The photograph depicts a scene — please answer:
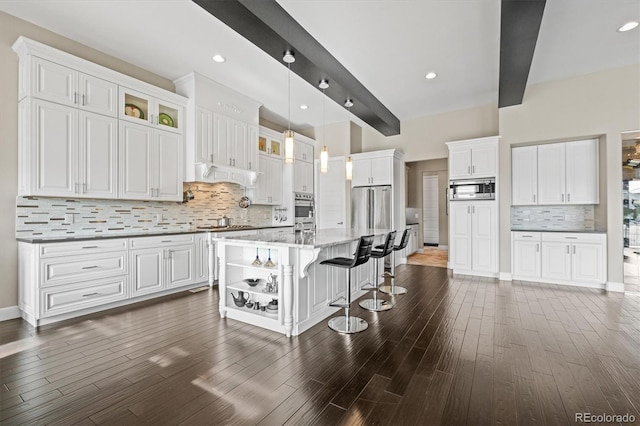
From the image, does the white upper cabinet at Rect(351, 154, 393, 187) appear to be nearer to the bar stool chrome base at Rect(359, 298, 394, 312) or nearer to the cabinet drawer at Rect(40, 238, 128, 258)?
the bar stool chrome base at Rect(359, 298, 394, 312)

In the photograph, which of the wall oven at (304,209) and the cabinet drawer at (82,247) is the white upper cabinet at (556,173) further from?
the cabinet drawer at (82,247)

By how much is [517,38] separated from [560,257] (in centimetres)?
348

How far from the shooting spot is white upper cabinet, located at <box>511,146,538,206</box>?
499 centimetres

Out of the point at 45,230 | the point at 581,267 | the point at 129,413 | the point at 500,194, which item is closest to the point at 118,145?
the point at 45,230

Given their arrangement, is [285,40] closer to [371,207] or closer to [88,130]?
[88,130]

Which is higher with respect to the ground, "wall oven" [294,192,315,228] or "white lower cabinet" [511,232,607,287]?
"wall oven" [294,192,315,228]

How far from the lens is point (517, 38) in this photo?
9.74ft

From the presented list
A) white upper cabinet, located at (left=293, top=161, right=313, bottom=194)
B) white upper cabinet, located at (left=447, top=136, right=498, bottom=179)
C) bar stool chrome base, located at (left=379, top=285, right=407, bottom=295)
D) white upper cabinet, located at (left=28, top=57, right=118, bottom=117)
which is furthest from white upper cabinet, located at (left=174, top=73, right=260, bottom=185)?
white upper cabinet, located at (left=447, top=136, right=498, bottom=179)

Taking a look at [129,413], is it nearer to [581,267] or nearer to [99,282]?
[99,282]

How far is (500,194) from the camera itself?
5.09 meters

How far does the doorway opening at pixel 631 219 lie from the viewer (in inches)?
167

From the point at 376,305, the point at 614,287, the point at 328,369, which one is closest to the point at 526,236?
the point at 614,287

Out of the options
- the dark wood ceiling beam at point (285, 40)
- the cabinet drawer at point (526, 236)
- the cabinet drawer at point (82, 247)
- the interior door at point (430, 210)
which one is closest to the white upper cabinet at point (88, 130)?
the cabinet drawer at point (82, 247)

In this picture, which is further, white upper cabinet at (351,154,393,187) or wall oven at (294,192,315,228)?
wall oven at (294,192,315,228)
